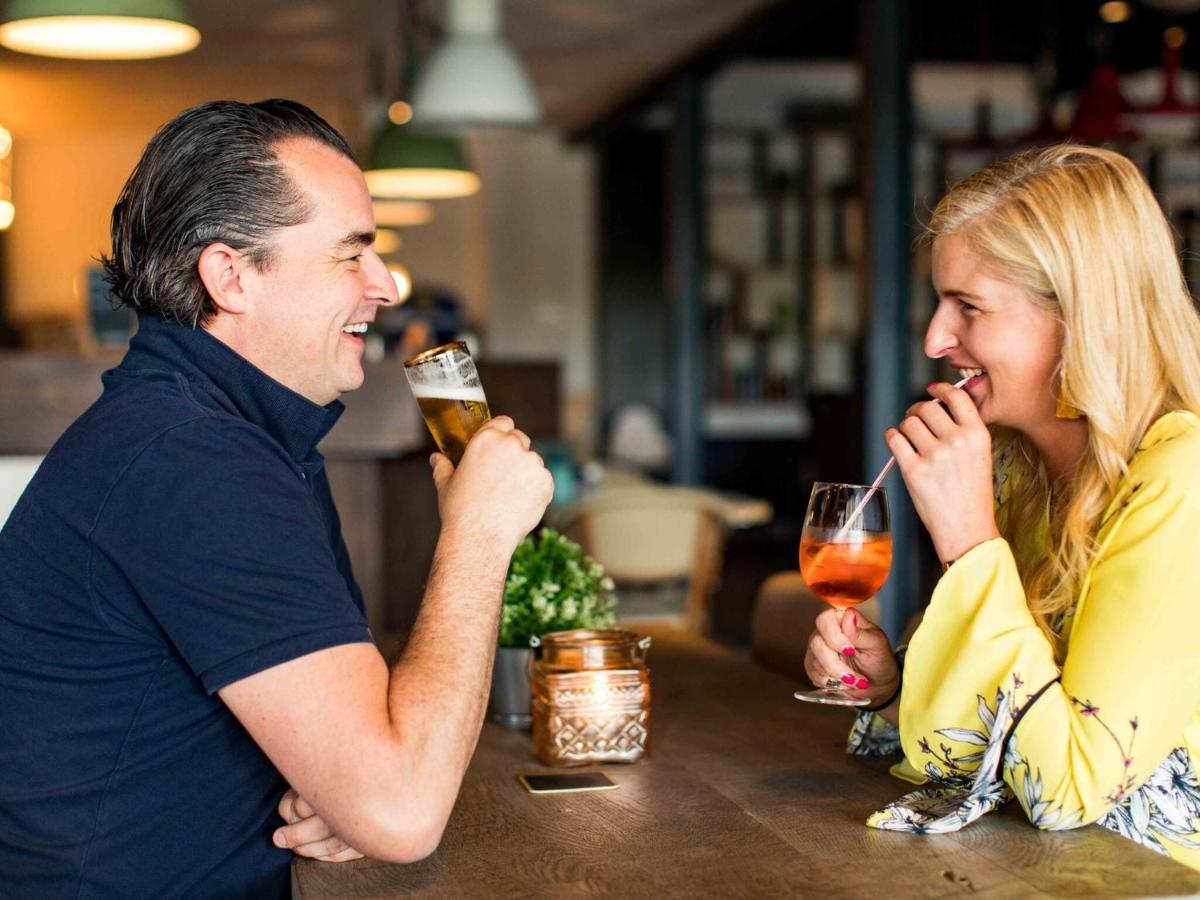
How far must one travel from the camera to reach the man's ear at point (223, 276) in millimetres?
1537

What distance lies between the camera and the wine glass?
1492 mm

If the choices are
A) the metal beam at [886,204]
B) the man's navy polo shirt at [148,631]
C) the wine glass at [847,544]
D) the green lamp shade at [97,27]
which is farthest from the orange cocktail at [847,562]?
the metal beam at [886,204]

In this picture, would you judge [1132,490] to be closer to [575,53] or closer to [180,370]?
[180,370]

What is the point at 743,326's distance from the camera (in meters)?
9.68

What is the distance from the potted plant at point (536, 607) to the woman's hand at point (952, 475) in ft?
1.54

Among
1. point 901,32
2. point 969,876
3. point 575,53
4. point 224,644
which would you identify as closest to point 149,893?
point 224,644

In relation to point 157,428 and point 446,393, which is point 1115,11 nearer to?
point 446,393

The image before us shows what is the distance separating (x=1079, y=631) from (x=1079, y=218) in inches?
17.7

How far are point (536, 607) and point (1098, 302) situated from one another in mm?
781

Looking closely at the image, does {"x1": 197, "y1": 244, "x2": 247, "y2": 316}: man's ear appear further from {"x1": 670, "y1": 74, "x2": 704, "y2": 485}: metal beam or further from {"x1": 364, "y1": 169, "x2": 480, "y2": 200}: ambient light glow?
{"x1": 670, "y1": 74, "x2": 704, "y2": 485}: metal beam

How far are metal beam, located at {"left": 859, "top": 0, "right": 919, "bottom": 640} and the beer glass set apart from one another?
3668 mm

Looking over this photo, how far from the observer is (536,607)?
5.85 feet

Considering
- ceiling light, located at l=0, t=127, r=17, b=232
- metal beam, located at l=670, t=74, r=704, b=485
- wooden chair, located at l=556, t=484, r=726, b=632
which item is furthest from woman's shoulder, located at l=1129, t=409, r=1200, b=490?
metal beam, located at l=670, t=74, r=704, b=485

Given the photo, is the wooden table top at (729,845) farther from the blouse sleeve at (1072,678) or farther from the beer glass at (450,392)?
the beer glass at (450,392)
